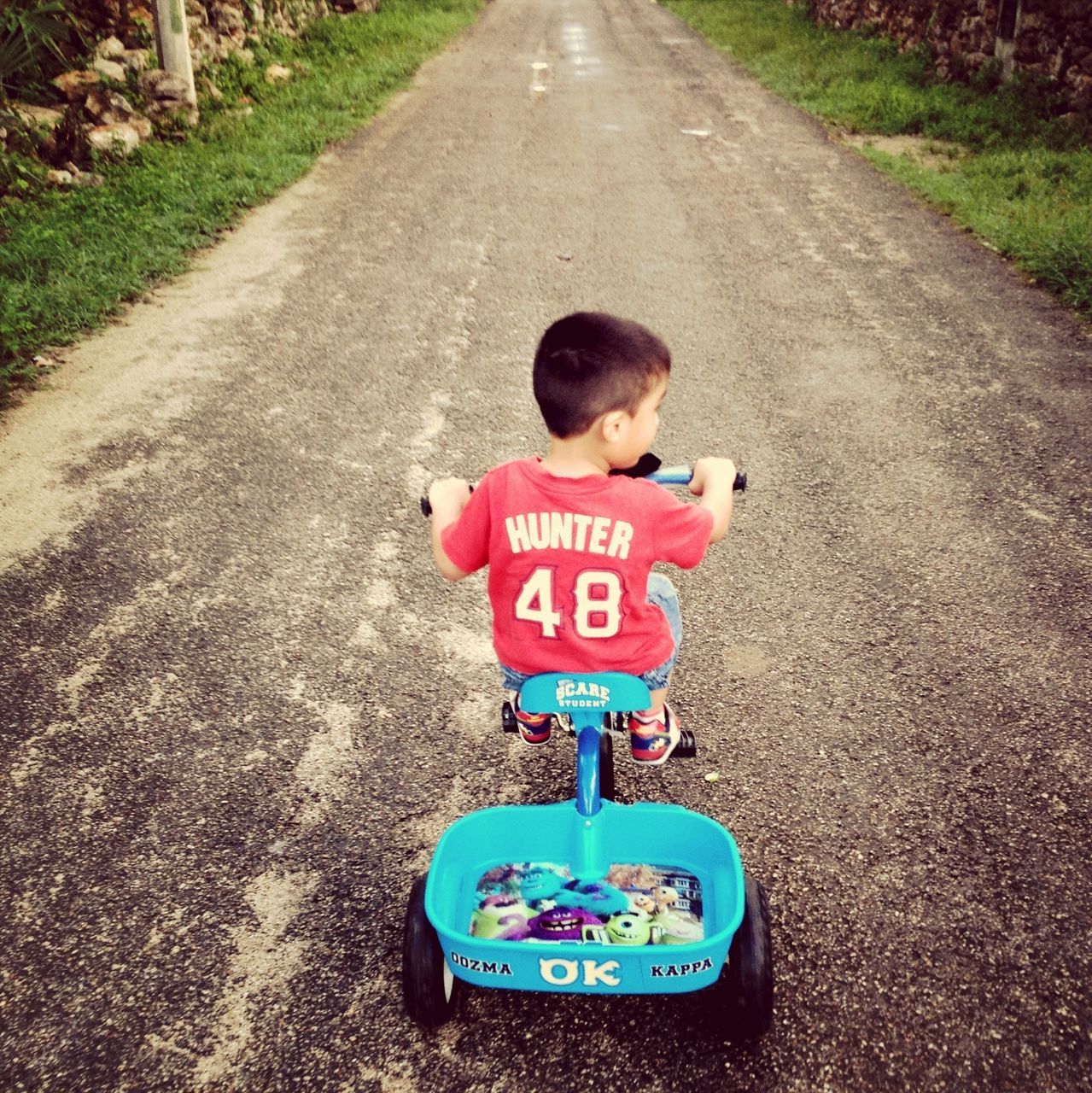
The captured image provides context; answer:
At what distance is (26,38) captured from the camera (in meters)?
8.95

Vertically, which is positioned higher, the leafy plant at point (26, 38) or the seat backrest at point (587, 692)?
the leafy plant at point (26, 38)

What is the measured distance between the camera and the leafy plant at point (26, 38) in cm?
894

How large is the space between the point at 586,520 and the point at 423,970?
3.44 ft

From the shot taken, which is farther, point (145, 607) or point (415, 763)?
point (145, 607)

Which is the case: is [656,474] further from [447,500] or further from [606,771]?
[606,771]

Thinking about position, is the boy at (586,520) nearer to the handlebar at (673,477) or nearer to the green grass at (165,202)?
the handlebar at (673,477)

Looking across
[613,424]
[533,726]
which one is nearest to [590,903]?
[533,726]

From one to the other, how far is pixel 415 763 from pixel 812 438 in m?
2.85

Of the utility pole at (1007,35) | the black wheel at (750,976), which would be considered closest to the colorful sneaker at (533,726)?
the black wheel at (750,976)

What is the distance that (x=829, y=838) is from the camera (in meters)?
2.70

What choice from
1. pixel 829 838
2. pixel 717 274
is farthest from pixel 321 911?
pixel 717 274

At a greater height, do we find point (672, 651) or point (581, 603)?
point (581, 603)

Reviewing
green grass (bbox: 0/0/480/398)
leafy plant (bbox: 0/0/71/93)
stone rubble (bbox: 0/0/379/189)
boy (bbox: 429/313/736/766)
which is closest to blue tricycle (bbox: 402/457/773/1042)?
boy (bbox: 429/313/736/766)

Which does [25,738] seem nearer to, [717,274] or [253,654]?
[253,654]
